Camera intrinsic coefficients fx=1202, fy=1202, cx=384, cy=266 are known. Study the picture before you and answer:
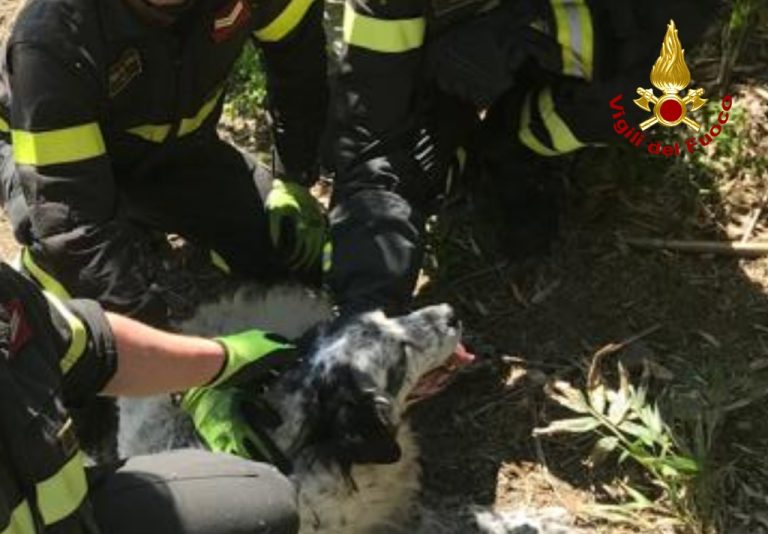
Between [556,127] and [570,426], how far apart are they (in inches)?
31.8

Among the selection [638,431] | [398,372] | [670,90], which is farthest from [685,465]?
[670,90]

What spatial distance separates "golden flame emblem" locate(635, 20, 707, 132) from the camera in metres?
3.18

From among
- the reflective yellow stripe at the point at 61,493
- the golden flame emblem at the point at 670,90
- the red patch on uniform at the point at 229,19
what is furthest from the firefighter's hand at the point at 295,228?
the reflective yellow stripe at the point at 61,493

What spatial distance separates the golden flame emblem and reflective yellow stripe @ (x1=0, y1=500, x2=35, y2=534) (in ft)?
6.21

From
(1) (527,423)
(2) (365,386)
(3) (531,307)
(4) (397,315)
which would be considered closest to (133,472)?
(2) (365,386)

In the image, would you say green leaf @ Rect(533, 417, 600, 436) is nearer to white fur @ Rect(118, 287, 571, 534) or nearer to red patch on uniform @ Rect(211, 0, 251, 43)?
white fur @ Rect(118, 287, 571, 534)

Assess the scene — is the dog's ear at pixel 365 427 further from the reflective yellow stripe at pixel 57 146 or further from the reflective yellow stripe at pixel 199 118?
the reflective yellow stripe at pixel 199 118

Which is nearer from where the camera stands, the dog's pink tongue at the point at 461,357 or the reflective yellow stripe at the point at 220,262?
the dog's pink tongue at the point at 461,357

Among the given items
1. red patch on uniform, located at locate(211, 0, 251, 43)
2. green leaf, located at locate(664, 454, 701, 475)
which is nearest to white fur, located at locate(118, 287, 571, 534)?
green leaf, located at locate(664, 454, 701, 475)

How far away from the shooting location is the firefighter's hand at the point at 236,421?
270cm

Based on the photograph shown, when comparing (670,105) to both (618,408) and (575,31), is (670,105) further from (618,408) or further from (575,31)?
(618,408)

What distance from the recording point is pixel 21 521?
2150 millimetres

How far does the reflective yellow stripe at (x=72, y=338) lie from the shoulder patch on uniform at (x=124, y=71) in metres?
0.76

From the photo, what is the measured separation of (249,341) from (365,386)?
32 centimetres
